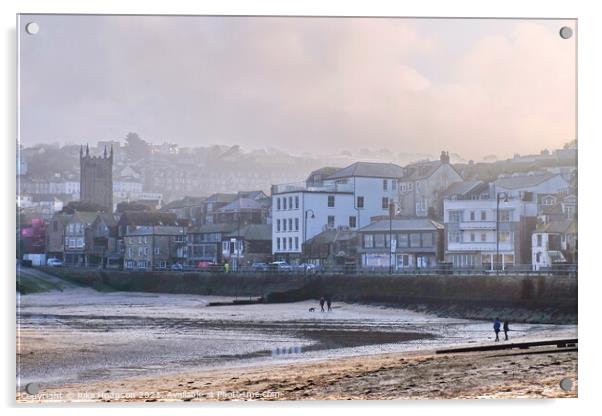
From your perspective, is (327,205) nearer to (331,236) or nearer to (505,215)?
(331,236)

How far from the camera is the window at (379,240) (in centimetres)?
1025

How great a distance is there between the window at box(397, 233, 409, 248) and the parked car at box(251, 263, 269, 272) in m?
1.32

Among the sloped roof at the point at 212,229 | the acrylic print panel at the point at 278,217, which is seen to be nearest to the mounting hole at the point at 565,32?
the acrylic print panel at the point at 278,217

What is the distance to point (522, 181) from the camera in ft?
32.6

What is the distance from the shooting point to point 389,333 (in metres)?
10.2

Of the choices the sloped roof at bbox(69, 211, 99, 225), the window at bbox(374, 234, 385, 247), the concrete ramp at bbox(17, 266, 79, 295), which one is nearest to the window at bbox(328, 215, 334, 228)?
the window at bbox(374, 234, 385, 247)

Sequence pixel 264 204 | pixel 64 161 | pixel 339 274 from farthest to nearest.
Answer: pixel 339 274 → pixel 264 204 → pixel 64 161

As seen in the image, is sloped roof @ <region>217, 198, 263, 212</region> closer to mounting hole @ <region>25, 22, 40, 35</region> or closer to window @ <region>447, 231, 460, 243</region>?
window @ <region>447, 231, 460, 243</region>

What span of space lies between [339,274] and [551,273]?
2.09 metres

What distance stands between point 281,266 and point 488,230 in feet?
6.52

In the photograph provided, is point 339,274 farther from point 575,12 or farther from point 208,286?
point 575,12

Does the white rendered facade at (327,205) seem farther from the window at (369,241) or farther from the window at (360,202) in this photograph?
the window at (369,241)
